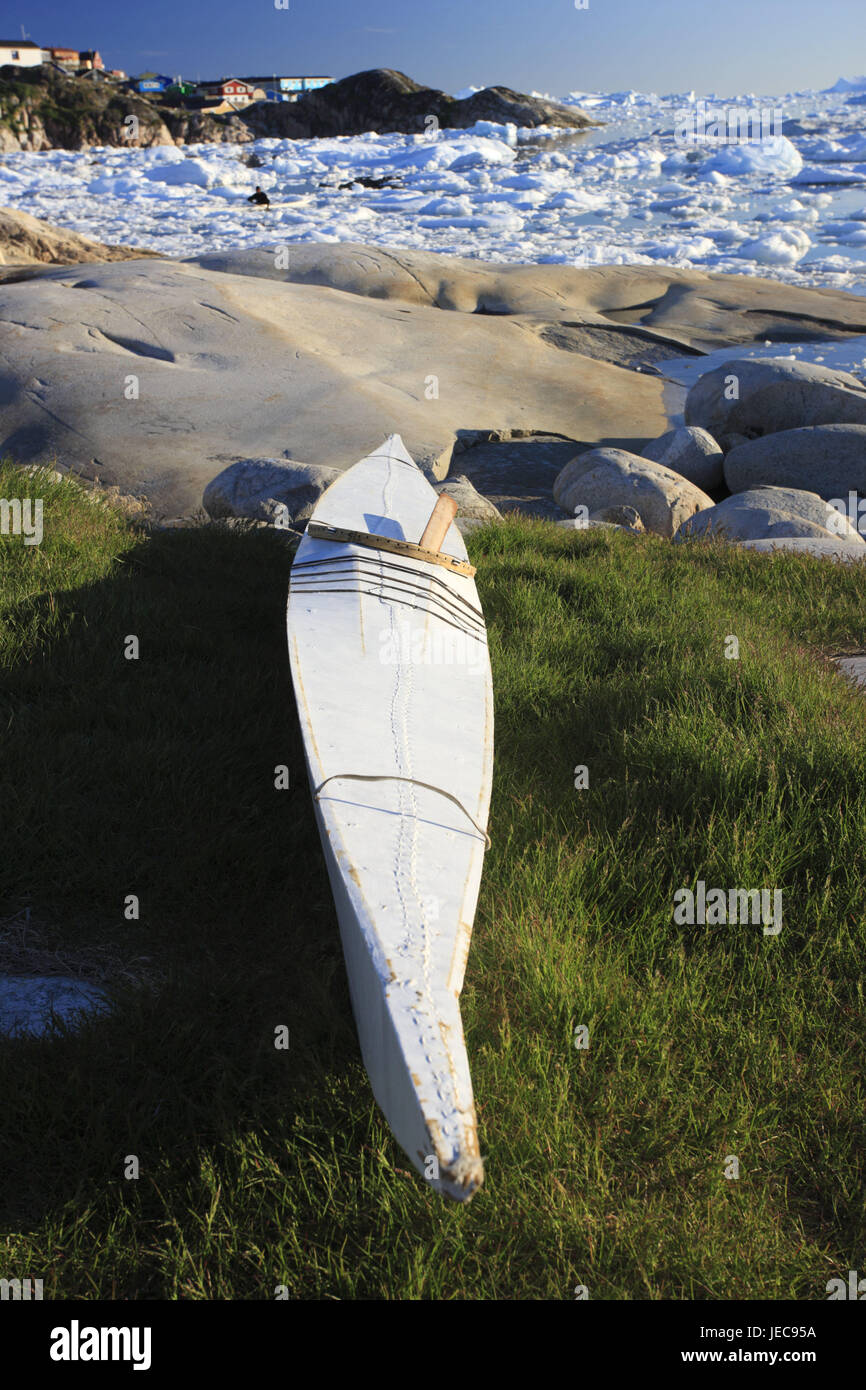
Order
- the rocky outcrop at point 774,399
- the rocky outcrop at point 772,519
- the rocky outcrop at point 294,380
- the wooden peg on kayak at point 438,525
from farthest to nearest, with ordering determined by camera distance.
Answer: the rocky outcrop at point 774,399, the rocky outcrop at point 294,380, the rocky outcrop at point 772,519, the wooden peg on kayak at point 438,525

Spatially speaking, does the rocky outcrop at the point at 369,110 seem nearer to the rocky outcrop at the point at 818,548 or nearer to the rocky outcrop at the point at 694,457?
the rocky outcrop at the point at 694,457

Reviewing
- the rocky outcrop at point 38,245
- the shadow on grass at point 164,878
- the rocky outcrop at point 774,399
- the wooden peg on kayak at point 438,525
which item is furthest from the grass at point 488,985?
the rocky outcrop at point 38,245

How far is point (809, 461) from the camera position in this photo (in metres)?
9.22

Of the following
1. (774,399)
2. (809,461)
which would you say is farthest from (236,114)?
(809,461)

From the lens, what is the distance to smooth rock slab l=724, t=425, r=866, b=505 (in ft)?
29.8

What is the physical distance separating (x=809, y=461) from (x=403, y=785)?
25.8 feet

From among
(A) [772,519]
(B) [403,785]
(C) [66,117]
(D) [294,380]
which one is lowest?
(B) [403,785]

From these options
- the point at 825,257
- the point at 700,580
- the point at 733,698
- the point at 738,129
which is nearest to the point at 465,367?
the point at 700,580

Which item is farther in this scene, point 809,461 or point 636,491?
point 809,461

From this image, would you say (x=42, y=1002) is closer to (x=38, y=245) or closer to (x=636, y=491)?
(x=636, y=491)

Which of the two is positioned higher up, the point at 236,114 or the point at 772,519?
the point at 236,114

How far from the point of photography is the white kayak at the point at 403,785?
189cm

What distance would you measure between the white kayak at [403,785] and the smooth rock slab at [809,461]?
5.26 metres
